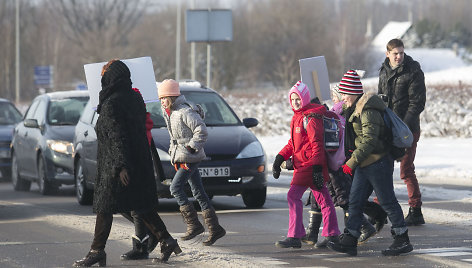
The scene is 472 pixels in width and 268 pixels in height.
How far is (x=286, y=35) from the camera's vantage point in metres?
90.3

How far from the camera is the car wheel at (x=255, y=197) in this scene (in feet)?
42.4

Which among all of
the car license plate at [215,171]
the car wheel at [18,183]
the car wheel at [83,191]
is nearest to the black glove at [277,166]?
the car license plate at [215,171]

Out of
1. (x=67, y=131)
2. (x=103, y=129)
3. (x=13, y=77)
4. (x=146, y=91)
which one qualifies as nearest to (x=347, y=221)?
(x=103, y=129)

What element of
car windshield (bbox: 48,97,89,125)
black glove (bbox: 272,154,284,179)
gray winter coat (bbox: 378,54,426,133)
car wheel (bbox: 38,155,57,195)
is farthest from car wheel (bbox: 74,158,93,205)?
black glove (bbox: 272,154,284,179)

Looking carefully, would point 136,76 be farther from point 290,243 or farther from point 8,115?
point 8,115

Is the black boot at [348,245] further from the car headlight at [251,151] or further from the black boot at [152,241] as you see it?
the car headlight at [251,151]

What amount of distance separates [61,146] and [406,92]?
6.89 meters

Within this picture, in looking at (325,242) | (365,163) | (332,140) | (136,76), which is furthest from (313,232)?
(136,76)

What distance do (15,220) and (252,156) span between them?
294 centimetres

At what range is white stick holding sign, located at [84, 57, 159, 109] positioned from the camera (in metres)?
10.8

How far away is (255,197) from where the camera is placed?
42.8 feet

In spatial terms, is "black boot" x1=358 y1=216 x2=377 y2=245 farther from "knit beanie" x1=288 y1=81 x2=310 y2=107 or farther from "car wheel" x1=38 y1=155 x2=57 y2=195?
"car wheel" x1=38 y1=155 x2=57 y2=195

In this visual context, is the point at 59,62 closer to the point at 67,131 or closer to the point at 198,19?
the point at 198,19

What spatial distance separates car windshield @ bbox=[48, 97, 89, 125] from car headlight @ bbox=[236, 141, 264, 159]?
495cm
